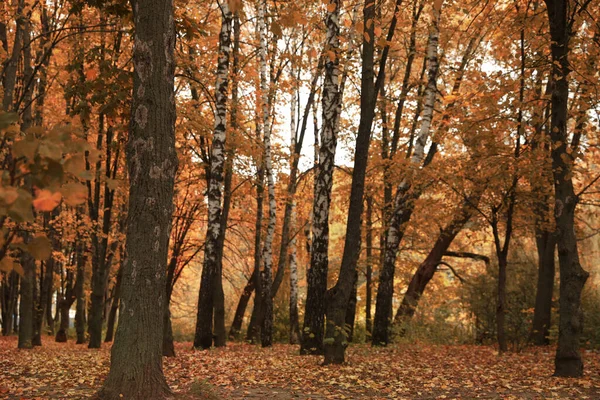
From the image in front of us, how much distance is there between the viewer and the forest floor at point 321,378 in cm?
714

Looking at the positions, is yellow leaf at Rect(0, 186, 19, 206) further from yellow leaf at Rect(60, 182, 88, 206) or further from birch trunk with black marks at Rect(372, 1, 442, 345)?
birch trunk with black marks at Rect(372, 1, 442, 345)

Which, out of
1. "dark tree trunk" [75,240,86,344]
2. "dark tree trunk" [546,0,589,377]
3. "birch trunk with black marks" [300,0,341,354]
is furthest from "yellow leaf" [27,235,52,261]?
"dark tree trunk" [75,240,86,344]

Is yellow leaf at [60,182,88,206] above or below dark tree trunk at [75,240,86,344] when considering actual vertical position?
above

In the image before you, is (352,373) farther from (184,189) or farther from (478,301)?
(184,189)

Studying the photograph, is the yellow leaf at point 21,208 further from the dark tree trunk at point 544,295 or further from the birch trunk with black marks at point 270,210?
the dark tree trunk at point 544,295

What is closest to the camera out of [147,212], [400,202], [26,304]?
[147,212]

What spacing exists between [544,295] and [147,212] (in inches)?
497

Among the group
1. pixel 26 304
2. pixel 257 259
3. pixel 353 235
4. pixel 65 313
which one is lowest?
pixel 65 313

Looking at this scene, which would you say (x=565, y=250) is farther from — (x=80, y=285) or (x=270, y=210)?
(x=80, y=285)

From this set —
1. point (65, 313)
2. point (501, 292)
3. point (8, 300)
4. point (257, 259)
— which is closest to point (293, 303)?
point (257, 259)

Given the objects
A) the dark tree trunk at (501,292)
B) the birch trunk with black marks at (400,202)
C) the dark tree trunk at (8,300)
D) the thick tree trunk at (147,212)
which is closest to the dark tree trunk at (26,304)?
the birch trunk with black marks at (400,202)

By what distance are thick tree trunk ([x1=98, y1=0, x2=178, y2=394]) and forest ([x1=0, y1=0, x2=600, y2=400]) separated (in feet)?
0.06

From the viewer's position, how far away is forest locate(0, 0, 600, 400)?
221 inches

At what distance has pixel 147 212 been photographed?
562 cm
